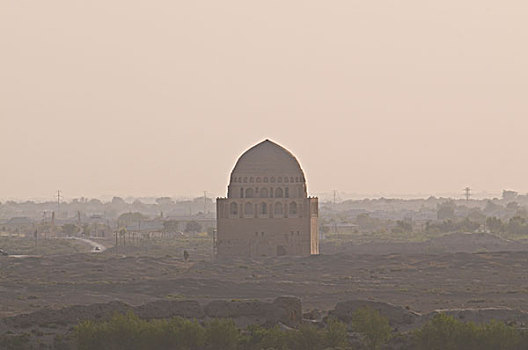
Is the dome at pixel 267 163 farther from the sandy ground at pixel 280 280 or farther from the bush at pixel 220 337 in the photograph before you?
the bush at pixel 220 337

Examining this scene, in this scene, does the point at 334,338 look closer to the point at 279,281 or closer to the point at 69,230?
the point at 279,281

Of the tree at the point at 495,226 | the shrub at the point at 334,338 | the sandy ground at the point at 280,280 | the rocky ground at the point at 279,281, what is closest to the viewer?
the shrub at the point at 334,338

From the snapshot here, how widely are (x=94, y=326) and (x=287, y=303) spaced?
32.0 feet

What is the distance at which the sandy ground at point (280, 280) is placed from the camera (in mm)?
56562

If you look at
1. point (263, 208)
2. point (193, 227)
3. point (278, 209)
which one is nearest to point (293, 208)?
point (278, 209)

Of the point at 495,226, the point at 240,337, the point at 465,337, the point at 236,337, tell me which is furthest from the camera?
the point at 495,226

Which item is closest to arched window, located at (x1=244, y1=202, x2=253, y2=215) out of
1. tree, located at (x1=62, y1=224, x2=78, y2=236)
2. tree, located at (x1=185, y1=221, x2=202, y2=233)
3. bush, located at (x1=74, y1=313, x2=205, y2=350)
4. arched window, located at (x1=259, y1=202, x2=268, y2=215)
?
arched window, located at (x1=259, y1=202, x2=268, y2=215)

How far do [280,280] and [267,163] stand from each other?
1365cm

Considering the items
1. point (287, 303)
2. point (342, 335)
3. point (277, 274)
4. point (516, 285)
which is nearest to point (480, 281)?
point (516, 285)

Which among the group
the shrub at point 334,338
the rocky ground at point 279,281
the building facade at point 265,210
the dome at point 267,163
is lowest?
the shrub at point 334,338

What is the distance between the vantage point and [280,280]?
6650 centimetres

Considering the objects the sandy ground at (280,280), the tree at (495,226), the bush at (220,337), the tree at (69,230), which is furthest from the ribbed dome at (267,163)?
the tree at (69,230)

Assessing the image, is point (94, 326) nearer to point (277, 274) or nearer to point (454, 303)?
point (454, 303)

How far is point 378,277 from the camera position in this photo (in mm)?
68625
